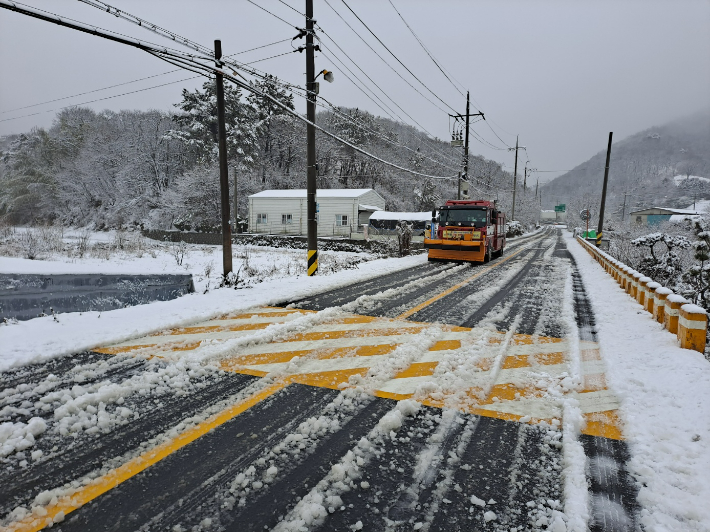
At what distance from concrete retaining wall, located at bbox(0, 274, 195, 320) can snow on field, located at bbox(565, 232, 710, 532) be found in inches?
331

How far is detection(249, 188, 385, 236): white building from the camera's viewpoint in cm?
3888

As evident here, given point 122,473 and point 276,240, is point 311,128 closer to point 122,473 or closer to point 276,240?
point 122,473

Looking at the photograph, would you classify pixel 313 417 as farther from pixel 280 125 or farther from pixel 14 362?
pixel 280 125

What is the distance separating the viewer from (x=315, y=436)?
3006mm

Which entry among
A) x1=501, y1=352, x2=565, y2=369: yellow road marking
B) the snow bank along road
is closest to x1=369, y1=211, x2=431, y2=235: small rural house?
x1=501, y1=352, x2=565, y2=369: yellow road marking

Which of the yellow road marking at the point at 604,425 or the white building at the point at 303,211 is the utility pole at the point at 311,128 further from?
the white building at the point at 303,211

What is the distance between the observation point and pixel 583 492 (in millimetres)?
2408

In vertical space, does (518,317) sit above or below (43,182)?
below

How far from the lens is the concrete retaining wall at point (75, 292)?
20.7 ft

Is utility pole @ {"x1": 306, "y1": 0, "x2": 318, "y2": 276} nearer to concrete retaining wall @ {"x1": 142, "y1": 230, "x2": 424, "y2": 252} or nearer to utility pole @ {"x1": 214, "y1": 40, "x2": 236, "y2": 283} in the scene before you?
utility pole @ {"x1": 214, "y1": 40, "x2": 236, "y2": 283}

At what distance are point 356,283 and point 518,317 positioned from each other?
16.1 ft

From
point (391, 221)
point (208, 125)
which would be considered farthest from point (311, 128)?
point (208, 125)

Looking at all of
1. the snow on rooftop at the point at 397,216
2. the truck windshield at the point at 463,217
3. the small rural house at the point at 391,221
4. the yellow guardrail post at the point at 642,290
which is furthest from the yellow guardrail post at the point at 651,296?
the snow on rooftop at the point at 397,216

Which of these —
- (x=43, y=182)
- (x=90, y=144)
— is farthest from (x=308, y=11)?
(x=43, y=182)
